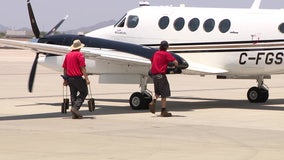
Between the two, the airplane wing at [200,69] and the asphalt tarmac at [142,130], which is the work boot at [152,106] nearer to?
the asphalt tarmac at [142,130]

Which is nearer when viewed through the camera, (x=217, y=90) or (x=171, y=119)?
(x=171, y=119)

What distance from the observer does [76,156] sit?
12281 millimetres

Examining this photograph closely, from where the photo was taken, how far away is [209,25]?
854 inches

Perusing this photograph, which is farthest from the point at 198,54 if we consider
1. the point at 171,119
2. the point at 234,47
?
the point at 171,119

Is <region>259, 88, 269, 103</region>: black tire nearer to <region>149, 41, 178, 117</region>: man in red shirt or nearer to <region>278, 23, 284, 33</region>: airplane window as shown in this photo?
<region>278, 23, 284, 33</region>: airplane window

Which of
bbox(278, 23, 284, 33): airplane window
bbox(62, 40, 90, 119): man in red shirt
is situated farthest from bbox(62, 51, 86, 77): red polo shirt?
bbox(278, 23, 284, 33): airplane window

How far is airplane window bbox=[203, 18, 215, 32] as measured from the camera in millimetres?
21656

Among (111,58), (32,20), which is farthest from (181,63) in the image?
(32,20)

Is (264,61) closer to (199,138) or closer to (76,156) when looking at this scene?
(199,138)

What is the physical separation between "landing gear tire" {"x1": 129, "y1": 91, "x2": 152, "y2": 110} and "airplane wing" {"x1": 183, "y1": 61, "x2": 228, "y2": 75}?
124 cm

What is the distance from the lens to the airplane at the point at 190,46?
20750mm

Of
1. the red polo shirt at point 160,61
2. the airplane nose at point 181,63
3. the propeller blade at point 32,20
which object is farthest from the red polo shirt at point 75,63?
the propeller blade at point 32,20

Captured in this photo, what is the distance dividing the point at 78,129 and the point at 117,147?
9.52ft

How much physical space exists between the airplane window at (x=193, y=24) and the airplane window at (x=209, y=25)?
0.23m
